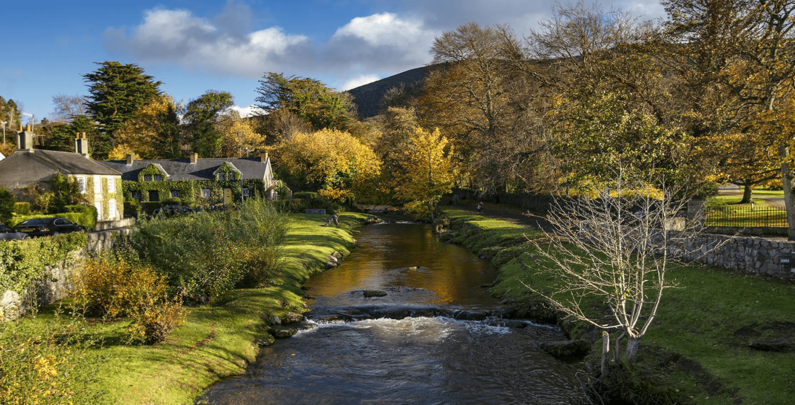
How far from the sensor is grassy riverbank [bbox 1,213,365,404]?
38.6 ft

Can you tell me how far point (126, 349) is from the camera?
13.9 meters

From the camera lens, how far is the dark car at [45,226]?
Result: 112 ft

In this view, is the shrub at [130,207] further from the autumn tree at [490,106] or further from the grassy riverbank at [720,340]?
the grassy riverbank at [720,340]

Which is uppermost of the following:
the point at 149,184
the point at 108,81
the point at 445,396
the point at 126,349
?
the point at 108,81

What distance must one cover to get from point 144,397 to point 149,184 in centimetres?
6121

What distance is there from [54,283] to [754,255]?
82.6 ft

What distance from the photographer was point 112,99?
80.4 metres

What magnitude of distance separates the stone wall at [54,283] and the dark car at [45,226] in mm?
18403

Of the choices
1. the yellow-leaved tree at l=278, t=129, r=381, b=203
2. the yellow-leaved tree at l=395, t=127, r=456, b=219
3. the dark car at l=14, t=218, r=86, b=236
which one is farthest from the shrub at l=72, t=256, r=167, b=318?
the yellow-leaved tree at l=278, t=129, r=381, b=203

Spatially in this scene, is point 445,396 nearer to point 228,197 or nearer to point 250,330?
point 250,330

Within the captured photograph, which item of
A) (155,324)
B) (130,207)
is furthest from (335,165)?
(155,324)

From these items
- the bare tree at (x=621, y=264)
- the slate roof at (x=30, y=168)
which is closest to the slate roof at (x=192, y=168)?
the slate roof at (x=30, y=168)

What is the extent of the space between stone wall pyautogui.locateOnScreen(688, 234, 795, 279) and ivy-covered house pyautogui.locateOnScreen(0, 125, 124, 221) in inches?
2050

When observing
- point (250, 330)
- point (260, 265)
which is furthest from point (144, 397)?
point (260, 265)
